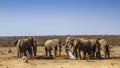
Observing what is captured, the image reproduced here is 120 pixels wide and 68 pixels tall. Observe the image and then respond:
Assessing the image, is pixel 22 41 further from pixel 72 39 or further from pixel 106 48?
pixel 106 48

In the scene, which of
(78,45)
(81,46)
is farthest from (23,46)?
(81,46)

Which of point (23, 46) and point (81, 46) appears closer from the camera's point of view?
point (81, 46)

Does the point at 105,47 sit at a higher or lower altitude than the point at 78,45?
lower

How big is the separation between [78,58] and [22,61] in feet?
16.5

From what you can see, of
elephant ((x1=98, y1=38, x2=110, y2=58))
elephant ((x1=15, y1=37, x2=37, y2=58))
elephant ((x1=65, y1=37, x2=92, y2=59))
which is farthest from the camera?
elephant ((x1=98, y1=38, x2=110, y2=58))

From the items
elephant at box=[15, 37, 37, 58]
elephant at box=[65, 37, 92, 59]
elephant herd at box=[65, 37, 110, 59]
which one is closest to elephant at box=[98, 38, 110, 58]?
elephant herd at box=[65, 37, 110, 59]

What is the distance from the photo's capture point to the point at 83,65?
75.3ft

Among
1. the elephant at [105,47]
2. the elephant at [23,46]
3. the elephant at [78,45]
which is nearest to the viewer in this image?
the elephant at [78,45]

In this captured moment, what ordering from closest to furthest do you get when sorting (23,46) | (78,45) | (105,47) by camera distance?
(78,45), (23,46), (105,47)

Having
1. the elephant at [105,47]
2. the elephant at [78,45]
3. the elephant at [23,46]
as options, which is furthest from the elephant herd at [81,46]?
the elephant at [23,46]

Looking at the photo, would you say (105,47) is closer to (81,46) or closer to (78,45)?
(81,46)

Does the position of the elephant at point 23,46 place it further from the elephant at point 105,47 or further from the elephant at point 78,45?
the elephant at point 105,47

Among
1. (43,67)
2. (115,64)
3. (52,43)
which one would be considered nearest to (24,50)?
(52,43)

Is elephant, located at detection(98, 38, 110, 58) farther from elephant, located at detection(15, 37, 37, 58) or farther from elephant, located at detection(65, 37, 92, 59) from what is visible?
elephant, located at detection(15, 37, 37, 58)
